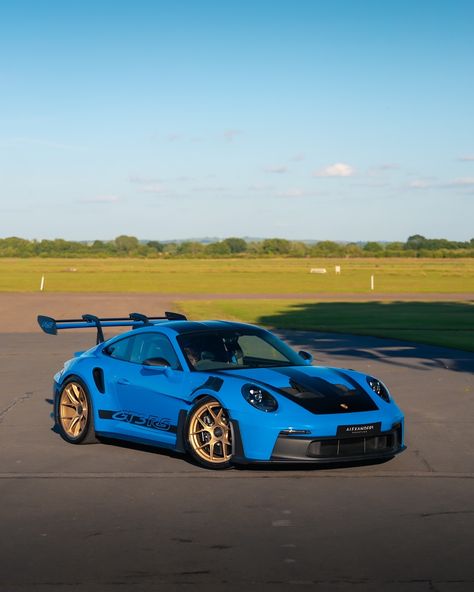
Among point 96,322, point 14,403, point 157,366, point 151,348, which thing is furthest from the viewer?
point 14,403

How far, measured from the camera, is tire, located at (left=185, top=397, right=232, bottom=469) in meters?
9.71

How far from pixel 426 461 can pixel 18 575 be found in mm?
4979

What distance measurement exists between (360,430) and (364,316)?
2752 centimetres

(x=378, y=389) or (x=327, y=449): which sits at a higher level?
(x=378, y=389)

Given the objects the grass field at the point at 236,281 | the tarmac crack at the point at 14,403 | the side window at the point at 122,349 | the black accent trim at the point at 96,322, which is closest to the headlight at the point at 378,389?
the side window at the point at 122,349

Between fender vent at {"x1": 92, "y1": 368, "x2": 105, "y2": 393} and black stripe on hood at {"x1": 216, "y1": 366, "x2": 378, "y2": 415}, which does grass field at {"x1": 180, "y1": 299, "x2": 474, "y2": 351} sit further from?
black stripe on hood at {"x1": 216, "y1": 366, "x2": 378, "y2": 415}

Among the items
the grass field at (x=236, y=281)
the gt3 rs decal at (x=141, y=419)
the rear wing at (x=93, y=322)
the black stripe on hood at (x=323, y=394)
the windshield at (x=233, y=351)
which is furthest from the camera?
the grass field at (x=236, y=281)

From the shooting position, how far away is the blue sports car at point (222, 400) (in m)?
9.48

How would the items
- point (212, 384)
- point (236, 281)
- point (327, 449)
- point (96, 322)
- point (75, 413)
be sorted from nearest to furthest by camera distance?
point (327, 449)
point (212, 384)
point (75, 413)
point (96, 322)
point (236, 281)

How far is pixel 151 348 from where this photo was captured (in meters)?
11.0

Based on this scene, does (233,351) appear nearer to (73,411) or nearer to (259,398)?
(259,398)

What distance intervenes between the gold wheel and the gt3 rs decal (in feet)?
1.05

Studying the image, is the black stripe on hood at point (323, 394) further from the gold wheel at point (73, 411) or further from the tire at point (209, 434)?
the gold wheel at point (73, 411)

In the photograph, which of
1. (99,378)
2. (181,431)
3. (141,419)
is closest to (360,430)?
(181,431)
